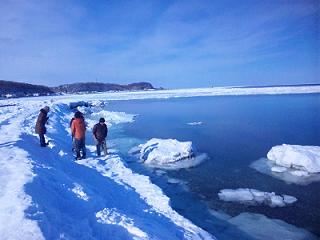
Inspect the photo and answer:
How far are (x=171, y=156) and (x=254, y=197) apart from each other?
3977mm

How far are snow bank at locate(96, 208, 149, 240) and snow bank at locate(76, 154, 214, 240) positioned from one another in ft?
3.42

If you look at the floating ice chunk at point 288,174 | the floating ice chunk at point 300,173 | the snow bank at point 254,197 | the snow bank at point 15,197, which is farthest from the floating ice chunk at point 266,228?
the snow bank at point 15,197

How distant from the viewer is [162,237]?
17.1 feet

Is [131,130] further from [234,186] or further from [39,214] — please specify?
[39,214]

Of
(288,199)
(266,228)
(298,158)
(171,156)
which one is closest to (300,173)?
(298,158)

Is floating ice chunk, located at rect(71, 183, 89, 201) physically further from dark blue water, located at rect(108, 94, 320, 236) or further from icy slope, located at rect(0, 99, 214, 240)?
dark blue water, located at rect(108, 94, 320, 236)

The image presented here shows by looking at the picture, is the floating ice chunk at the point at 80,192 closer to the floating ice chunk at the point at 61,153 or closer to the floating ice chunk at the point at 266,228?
the floating ice chunk at the point at 266,228

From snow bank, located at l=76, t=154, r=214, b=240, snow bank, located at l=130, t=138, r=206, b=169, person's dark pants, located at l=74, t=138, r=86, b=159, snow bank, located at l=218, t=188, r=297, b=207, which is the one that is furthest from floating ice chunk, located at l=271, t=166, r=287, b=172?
person's dark pants, located at l=74, t=138, r=86, b=159

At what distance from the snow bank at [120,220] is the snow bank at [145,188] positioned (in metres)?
1.04

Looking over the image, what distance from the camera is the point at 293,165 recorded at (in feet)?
33.3

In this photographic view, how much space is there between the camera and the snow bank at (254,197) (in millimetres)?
7590

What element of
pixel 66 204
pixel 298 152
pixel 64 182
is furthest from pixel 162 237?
pixel 298 152

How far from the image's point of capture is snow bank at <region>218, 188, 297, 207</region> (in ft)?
24.9

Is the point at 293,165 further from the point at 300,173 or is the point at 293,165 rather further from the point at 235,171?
the point at 235,171
